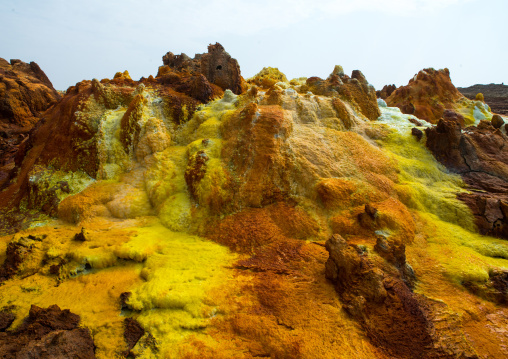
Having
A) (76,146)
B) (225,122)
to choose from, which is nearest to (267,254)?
(225,122)

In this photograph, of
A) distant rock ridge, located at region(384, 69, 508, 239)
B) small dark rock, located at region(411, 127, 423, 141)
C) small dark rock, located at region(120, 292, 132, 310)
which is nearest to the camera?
small dark rock, located at region(120, 292, 132, 310)

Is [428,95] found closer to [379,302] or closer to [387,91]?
[387,91]

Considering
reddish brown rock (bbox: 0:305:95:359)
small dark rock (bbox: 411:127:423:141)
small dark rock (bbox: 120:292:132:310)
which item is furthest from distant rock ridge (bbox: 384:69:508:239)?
reddish brown rock (bbox: 0:305:95:359)

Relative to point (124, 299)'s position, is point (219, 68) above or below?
above

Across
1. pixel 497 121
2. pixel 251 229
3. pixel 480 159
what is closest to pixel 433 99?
pixel 497 121

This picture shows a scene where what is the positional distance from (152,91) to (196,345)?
39.2 feet

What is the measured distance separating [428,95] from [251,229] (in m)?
20.1

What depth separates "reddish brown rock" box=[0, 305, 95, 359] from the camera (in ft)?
16.4

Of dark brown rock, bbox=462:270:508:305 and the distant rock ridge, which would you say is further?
the distant rock ridge

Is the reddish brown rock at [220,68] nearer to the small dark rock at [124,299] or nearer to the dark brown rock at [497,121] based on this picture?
the small dark rock at [124,299]

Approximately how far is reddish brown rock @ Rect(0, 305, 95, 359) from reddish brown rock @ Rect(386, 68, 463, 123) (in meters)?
21.9

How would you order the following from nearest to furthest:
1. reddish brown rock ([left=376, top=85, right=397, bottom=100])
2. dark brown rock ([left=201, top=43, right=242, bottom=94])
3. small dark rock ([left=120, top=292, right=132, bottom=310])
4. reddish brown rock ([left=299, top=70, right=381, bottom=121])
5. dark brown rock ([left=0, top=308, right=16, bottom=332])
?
dark brown rock ([left=0, top=308, right=16, bottom=332]) < small dark rock ([left=120, top=292, right=132, bottom=310]) < reddish brown rock ([left=299, top=70, right=381, bottom=121]) < dark brown rock ([left=201, top=43, right=242, bottom=94]) < reddish brown rock ([left=376, top=85, right=397, bottom=100])

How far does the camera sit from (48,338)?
519 cm

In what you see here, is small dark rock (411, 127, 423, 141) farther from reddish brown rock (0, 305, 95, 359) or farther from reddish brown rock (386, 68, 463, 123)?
reddish brown rock (0, 305, 95, 359)
